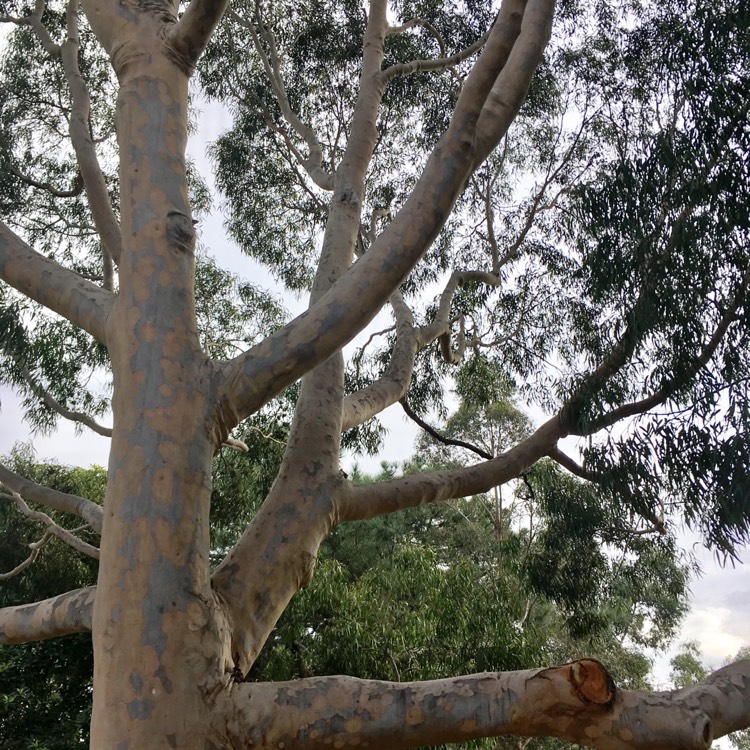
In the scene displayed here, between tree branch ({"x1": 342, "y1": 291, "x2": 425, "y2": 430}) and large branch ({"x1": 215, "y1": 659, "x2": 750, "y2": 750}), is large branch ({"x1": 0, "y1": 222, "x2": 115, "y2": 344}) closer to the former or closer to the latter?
tree branch ({"x1": 342, "y1": 291, "x2": 425, "y2": 430})

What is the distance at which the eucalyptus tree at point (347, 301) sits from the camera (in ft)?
5.37

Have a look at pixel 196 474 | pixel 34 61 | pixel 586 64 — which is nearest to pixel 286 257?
pixel 34 61

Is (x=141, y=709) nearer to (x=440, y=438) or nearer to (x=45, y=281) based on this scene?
(x=45, y=281)

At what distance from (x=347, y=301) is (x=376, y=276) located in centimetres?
10

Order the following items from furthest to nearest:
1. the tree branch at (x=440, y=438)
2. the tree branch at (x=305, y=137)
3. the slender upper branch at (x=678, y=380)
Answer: the tree branch at (x=305, y=137) < the tree branch at (x=440, y=438) < the slender upper branch at (x=678, y=380)

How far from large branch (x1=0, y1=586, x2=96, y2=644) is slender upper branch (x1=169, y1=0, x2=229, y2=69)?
1.63 meters

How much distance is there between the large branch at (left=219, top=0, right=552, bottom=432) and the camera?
1874mm

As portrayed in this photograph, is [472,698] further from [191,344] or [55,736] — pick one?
[55,736]

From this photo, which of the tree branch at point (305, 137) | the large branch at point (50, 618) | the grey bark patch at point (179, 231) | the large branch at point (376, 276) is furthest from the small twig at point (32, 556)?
the tree branch at point (305, 137)

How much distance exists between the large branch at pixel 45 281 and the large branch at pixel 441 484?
1.02m

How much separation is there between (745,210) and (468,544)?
970cm

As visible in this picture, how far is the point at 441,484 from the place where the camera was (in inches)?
112

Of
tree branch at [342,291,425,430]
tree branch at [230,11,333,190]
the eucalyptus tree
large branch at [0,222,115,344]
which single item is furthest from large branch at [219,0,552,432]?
tree branch at [230,11,333,190]

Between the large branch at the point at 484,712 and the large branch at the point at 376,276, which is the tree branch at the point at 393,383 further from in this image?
the large branch at the point at 484,712
